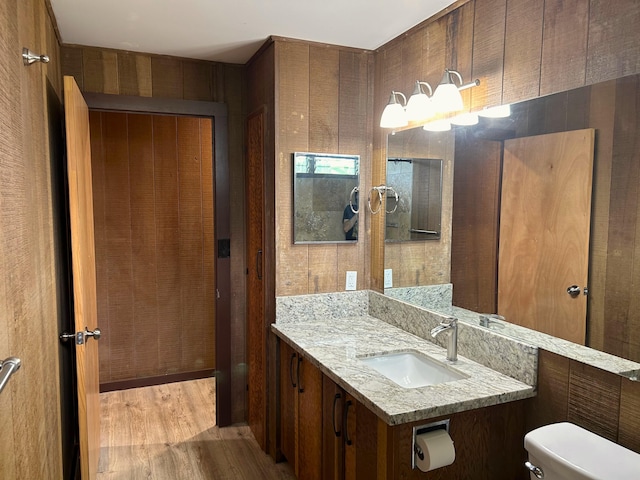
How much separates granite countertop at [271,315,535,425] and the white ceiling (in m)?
1.51

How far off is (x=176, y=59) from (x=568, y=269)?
8.10 ft

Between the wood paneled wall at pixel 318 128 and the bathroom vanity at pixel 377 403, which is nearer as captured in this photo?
the bathroom vanity at pixel 377 403

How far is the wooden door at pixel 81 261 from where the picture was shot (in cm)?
212

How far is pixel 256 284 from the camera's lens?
3.02 metres

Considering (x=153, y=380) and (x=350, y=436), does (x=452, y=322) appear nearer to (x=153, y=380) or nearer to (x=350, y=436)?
(x=350, y=436)

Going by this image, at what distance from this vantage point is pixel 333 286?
9.04 feet

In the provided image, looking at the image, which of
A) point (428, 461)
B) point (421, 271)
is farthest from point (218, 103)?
point (428, 461)

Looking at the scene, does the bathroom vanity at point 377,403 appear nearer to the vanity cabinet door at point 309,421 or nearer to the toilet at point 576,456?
the vanity cabinet door at point 309,421

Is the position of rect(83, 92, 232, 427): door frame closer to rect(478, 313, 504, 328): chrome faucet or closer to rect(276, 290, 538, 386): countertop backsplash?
rect(276, 290, 538, 386): countertop backsplash

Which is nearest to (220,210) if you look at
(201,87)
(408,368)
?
(201,87)

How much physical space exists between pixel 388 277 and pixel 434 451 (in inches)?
45.9

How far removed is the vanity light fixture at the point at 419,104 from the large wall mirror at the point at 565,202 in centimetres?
16

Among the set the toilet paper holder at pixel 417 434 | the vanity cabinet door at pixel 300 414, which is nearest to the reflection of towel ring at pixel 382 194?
the vanity cabinet door at pixel 300 414

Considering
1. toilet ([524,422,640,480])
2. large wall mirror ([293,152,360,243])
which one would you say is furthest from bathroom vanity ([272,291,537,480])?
large wall mirror ([293,152,360,243])
